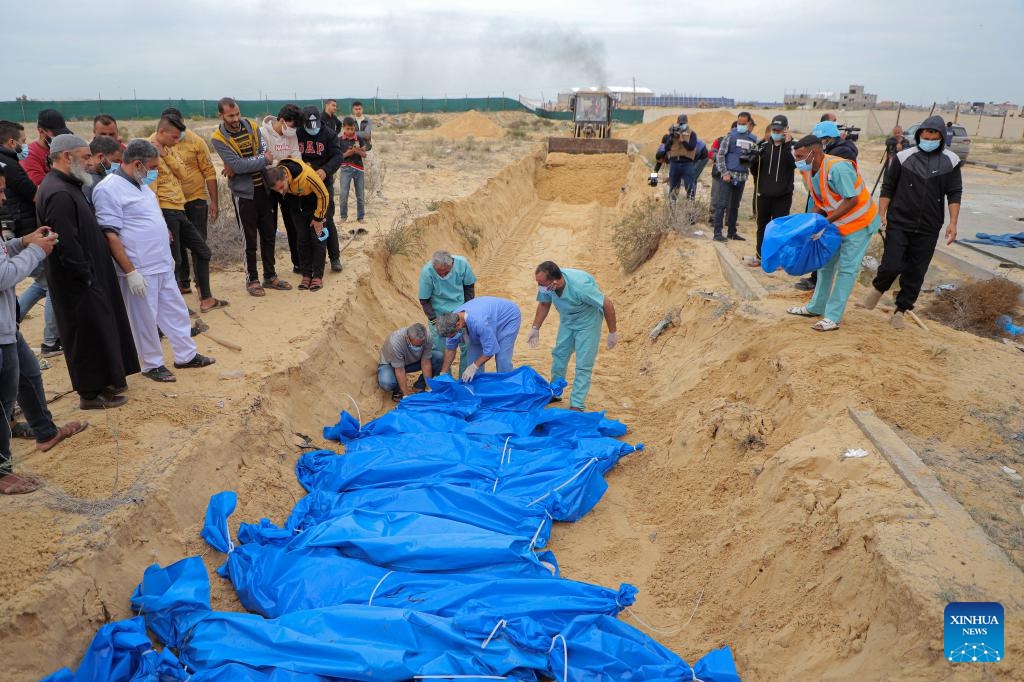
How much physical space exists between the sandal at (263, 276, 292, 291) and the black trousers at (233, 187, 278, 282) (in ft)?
0.62

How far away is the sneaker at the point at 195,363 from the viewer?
527cm

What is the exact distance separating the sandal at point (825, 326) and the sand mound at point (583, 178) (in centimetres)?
1255

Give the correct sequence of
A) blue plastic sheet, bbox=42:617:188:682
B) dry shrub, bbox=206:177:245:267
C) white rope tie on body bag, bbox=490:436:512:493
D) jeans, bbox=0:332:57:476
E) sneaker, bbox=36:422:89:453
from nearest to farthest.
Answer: blue plastic sheet, bbox=42:617:188:682 < jeans, bbox=0:332:57:476 < sneaker, bbox=36:422:89:453 < white rope tie on body bag, bbox=490:436:512:493 < dry shrub, bbox=206:177:245:267

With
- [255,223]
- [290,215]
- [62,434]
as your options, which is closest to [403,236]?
[290,215]

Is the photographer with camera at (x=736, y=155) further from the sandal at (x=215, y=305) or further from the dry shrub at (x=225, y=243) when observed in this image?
the sandal at (x=215, y=305)

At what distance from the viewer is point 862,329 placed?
5637 mm

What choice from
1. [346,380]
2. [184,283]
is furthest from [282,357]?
[184,283]

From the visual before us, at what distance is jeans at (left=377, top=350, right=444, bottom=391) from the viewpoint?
649cm

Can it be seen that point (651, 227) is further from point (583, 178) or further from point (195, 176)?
point (583, 178)

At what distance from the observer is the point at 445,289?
6.54 m

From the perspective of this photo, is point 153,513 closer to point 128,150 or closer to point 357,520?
point 357,520

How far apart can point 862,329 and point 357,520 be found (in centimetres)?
440

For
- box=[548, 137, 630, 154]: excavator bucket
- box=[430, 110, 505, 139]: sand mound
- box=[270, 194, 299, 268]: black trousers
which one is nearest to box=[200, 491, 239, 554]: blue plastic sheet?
box=[270, 194, 299, 268]: black trousers

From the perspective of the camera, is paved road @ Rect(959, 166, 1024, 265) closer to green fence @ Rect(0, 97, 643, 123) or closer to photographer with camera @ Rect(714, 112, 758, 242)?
photographer with camera @ Rect(714, 112, 758, 242)
